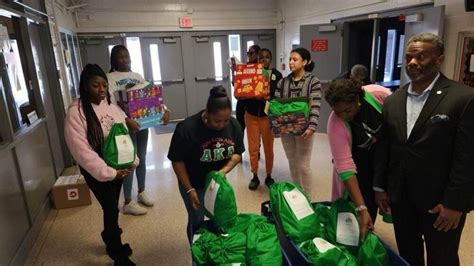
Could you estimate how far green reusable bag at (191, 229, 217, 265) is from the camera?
1.37m

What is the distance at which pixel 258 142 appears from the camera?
3.13 metres

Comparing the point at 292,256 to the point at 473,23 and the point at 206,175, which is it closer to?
the point at 206,175

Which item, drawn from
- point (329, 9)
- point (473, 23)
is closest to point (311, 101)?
point (473, 23)

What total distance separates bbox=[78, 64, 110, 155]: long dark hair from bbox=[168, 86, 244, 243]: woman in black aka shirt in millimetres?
450

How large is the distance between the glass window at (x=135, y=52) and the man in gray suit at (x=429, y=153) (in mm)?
5749

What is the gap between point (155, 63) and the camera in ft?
20.9

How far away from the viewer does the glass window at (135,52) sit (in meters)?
6.16

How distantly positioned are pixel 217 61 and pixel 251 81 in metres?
3.97

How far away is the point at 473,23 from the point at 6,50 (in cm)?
412

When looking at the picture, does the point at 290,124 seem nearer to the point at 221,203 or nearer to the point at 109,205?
the point at 221,203

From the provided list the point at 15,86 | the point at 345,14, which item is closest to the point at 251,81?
the point at 15,86

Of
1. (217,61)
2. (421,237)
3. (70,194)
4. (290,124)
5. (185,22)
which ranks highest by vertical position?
(185,22)

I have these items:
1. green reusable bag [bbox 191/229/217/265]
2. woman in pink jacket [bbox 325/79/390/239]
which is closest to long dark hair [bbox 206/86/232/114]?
woman in pink jacket [bbox 325/79/390/239]

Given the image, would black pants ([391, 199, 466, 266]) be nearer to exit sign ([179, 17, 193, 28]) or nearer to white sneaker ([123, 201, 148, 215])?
white sneaker ([123, 201, 148, 215])
